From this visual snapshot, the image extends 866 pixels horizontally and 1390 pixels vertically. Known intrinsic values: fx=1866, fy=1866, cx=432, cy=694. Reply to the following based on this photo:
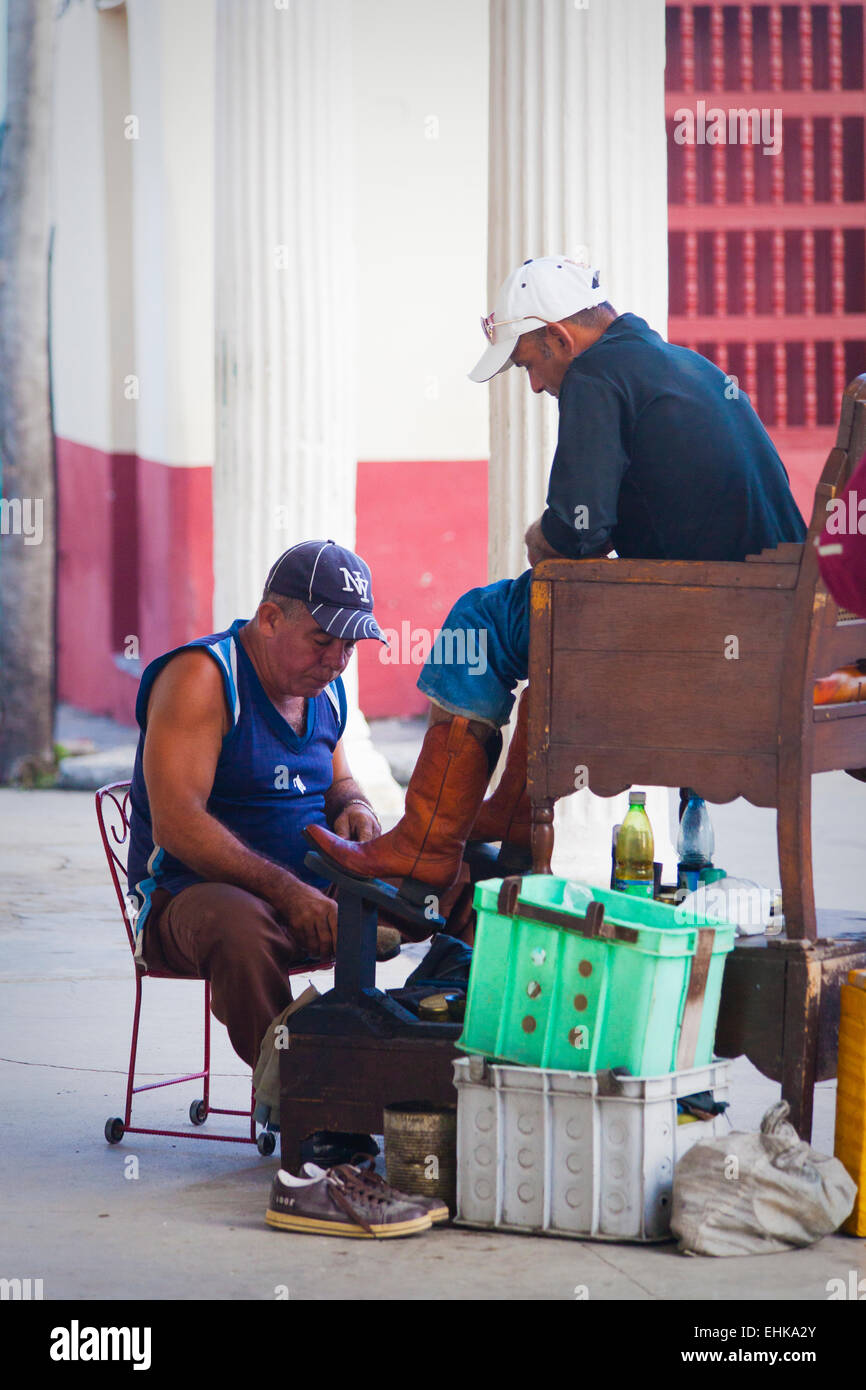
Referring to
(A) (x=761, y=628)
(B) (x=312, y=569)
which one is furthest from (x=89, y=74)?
(A) (x=761, y=628)

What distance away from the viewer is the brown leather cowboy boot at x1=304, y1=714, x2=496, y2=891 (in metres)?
4.05

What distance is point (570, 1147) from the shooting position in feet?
11.9

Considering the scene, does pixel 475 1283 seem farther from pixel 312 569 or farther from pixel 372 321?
pixel 372 321

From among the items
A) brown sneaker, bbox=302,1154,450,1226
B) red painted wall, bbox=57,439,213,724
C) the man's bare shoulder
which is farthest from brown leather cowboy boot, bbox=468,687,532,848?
red painted wall, bbox=57,439,213,724

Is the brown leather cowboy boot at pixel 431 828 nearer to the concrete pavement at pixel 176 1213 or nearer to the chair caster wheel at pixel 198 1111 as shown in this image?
the concrete pavement at pixel 176 1213

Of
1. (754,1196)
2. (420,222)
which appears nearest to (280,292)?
(420,222)

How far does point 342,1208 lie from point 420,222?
29.5ft

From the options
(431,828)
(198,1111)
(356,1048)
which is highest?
(431,828)

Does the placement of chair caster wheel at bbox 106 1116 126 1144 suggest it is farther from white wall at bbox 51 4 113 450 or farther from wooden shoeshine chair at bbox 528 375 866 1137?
white wall at bbox 51 4 113 450

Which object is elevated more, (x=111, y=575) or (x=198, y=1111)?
(x=111, y=575)

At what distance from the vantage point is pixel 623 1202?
3.59m

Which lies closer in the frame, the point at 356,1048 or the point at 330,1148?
the point at 356,1048

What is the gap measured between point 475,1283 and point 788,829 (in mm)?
1120

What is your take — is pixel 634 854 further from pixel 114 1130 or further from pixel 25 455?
pixel 25 455
